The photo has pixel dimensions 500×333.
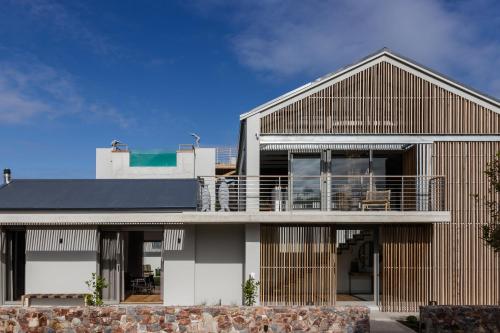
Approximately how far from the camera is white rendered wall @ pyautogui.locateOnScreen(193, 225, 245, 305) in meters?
17.9

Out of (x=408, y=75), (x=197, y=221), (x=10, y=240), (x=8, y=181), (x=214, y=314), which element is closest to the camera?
(x=214, y=314)

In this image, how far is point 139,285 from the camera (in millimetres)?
20906

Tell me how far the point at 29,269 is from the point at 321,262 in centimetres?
1119

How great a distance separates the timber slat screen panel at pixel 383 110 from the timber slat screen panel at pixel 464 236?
87cm

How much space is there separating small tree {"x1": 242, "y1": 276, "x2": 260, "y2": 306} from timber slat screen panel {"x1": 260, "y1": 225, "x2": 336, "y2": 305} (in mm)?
260

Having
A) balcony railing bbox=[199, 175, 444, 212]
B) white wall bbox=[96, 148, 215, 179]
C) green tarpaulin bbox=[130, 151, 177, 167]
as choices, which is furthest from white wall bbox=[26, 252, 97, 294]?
green tarpaulin bbox=[130, 151, 177, 167]

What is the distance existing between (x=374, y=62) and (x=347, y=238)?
6.78 m

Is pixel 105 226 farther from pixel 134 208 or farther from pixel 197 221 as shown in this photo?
pixel 197 221

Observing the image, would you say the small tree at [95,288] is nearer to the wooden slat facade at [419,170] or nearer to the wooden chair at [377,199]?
the wooden slat facade at [419,170]

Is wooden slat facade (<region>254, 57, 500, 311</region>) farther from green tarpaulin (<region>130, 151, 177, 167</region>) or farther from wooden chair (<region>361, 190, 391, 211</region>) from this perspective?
green tarpaulin (<region>130, 151, 177, 167</region>)

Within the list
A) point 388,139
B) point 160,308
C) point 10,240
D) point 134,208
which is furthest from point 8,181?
point 388,139

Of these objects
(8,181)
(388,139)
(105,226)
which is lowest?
(105,226)

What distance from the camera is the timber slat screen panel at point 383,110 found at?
16953 mm

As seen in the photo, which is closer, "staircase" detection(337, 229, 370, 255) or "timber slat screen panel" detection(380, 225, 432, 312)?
"timber slat screen panel" detection(380, 225, 432, 312)
